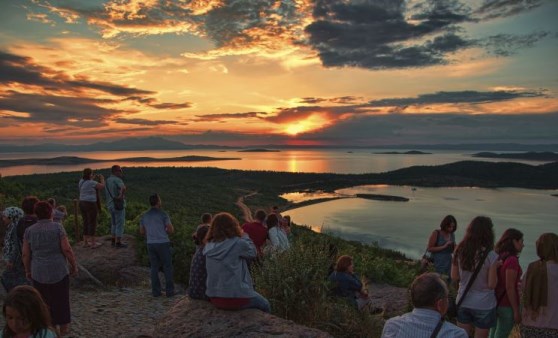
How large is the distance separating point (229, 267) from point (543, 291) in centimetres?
389

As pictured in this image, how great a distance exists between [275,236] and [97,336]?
395cm

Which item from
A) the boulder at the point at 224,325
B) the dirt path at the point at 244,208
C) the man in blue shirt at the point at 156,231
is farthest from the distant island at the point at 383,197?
the boulder at the point at 224,325

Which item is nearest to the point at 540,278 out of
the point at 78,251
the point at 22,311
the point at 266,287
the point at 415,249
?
the point at 266,287

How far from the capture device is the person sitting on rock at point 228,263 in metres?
5.63

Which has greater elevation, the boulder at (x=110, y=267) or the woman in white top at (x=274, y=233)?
the woman in white top at (x=274, y=233)

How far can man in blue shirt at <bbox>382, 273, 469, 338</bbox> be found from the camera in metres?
2.96

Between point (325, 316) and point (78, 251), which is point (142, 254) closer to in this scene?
point (78, 251)

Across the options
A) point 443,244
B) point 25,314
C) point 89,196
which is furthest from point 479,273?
point 89,196

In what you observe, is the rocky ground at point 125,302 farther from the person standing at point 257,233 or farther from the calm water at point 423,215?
the calm water at point 423,215

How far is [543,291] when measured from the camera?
16.1 feet

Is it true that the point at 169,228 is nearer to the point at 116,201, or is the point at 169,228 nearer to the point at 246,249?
the point at 116,201

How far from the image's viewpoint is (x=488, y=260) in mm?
5207

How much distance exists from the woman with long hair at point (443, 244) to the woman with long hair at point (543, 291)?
3659 millimetres

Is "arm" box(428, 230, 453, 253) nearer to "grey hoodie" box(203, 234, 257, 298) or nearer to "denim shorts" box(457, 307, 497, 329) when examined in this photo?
"denim shorts" box(457, 307, 497, 329)
